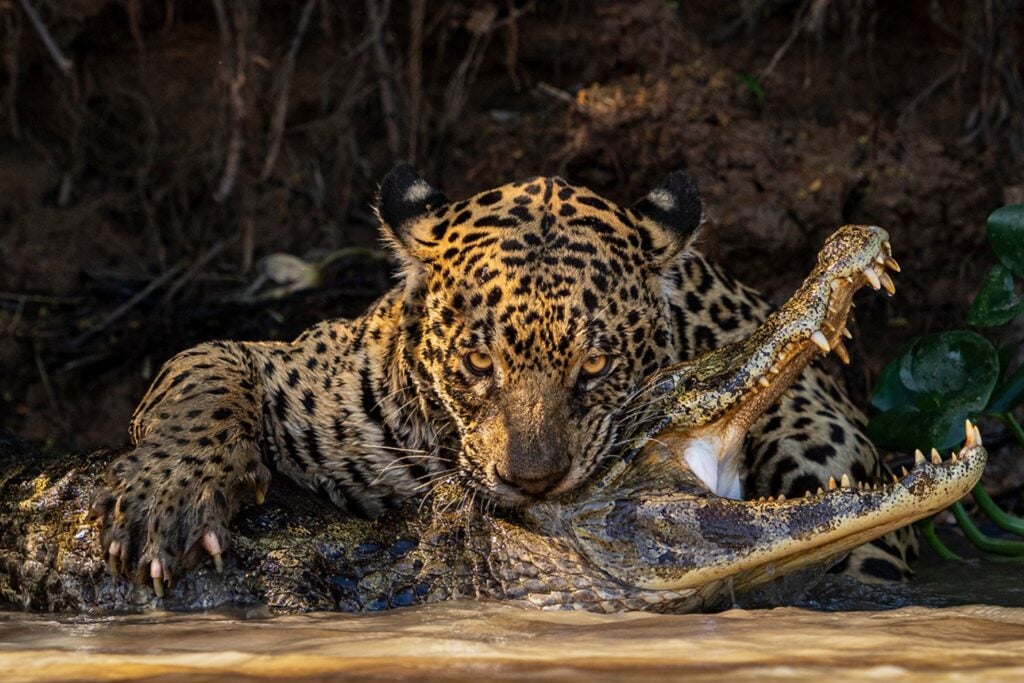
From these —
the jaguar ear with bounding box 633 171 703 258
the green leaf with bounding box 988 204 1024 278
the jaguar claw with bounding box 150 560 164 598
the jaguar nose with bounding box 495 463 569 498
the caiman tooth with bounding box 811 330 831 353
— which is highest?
the jaguar ear with bounding box 633 171 703 258

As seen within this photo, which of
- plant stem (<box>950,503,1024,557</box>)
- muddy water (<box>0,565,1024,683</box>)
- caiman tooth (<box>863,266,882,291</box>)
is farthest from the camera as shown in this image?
plant stem (<box>950,503,1024,557</box>)

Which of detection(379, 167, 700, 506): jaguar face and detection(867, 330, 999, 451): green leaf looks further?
detection(867, 330, 999, 451): green leaf

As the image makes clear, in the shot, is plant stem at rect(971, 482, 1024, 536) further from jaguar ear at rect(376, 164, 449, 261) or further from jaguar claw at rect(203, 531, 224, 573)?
jaguar claw at rect(203, 531, 224, 573)

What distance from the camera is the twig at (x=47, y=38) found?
30.1 ft

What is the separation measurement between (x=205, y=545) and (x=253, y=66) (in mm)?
5315

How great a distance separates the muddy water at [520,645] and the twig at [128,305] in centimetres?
425

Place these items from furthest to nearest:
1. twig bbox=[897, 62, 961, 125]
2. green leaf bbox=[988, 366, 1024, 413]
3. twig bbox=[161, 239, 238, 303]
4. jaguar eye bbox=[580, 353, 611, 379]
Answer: twig bbox=[161, 239, 238, 303] < twig bbox=[897, 62, 961, 125] < green leaf bbox=[988, 366, 1024, 413] < jaguar eye bbox=[580, 353, 611, 379]

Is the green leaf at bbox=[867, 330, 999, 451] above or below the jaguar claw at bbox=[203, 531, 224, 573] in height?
above

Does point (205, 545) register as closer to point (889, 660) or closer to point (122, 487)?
point (122, 487)

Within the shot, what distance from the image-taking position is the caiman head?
4.44 metres

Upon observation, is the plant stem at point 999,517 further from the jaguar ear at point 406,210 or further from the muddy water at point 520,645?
the jaguar ear at point 406,210

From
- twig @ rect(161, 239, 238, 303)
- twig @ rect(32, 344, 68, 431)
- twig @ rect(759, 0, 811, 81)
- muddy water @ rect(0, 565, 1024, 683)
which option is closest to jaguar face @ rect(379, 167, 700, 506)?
muddy water @ rect(0, 565, 1024, 683)

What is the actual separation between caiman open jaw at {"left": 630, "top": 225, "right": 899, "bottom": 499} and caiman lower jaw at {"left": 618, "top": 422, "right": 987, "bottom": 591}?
36 cm

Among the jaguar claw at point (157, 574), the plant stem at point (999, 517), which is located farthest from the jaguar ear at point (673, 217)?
the jaguar claw at point (157, 574)
